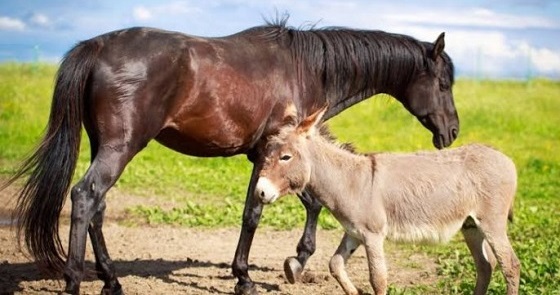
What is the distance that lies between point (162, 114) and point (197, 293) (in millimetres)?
1734

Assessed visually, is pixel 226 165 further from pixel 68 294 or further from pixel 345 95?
pixel 68 294

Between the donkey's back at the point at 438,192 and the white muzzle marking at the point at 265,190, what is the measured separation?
0.88 meters

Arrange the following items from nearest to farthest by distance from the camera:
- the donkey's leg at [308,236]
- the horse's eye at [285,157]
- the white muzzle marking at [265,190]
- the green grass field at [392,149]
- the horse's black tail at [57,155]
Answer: the white muzzle marking at [265,190]
the horse's eye at [285,157]
the horse's black tail at [57,155]
the donkey's leg at [308,236]
the green grass field at [392,149]

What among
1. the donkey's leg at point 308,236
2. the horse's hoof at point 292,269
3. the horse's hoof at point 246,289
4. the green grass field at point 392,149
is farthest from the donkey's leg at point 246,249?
the green grass field at point 392,149

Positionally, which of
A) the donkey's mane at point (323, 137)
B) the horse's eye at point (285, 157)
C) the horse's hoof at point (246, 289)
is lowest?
the horse's hoof at point (246, 289)

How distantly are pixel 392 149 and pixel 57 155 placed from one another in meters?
13.0

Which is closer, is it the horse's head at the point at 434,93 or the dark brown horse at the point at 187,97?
the dark brown horse at the point at 187,97

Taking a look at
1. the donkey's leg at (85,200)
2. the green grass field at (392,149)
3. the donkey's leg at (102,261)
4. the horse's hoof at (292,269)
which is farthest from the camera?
the green grass field at (392,149)

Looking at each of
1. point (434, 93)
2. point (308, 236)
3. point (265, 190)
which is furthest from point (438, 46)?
point (265, 190)

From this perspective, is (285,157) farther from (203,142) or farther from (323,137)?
(203,142)

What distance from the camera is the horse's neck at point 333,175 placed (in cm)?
668

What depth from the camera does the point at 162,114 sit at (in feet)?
23.3

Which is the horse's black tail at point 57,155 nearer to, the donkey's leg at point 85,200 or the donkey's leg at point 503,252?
the donkey's leg at point 85,200

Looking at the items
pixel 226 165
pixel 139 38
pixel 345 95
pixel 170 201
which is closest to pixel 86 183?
pixel 139 38
